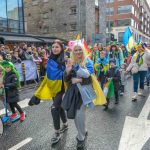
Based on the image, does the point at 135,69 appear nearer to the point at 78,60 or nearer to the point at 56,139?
the point at 78,60

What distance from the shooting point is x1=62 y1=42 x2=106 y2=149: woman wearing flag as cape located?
394cm

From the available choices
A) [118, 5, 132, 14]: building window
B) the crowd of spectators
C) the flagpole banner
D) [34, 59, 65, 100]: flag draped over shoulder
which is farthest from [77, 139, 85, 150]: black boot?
[118, 5, 132, 14]: building window

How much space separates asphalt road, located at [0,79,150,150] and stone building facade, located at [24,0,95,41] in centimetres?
2783

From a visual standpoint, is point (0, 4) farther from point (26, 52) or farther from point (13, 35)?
point (26, 52)

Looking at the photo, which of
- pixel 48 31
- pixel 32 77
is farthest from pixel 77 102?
pixel 48 31

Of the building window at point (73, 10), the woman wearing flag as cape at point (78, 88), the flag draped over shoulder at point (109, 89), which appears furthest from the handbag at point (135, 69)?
the building window at point (73, 10)

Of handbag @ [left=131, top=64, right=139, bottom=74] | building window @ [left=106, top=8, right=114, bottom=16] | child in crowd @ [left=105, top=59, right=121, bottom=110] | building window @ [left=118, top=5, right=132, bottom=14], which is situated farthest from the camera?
building window @ [left=118, top=5, right=132, bottom=14]

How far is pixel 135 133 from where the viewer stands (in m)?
4.74

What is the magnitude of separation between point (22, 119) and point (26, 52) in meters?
6.02

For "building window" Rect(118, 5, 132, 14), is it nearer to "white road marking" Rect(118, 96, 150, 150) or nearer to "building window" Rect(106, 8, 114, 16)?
"building window" Rect(106, 8, 114, 16)

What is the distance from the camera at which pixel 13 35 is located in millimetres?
20938

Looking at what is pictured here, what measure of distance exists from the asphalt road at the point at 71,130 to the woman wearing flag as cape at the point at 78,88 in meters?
0.47

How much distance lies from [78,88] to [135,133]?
68.6 inches

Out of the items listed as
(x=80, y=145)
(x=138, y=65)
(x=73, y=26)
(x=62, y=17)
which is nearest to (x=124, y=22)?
(x=62, y=17)
